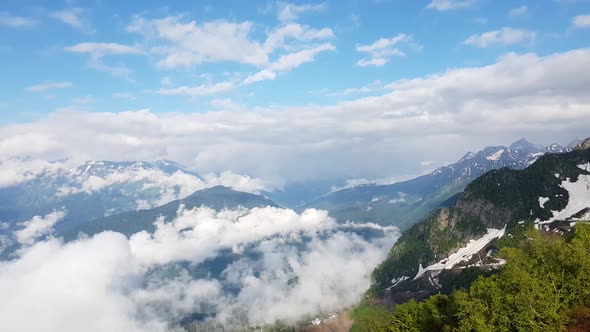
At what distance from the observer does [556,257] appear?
9744cm

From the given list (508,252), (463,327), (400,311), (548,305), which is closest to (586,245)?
(508,252)

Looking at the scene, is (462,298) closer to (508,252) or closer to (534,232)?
(508,252)

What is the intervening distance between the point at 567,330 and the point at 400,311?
216 ft

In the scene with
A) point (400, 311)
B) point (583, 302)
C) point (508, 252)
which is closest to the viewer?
point (583, 302)

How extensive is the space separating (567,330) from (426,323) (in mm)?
50953

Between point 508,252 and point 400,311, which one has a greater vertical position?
point 508,252

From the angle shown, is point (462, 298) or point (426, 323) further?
point (426, 323)

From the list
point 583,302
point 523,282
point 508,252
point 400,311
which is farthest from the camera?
point 400,311

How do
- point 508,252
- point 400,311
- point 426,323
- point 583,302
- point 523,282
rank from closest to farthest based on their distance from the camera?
1. point 523,282
2. point 583,302
3. point 508,252
4. point 426,323
5. point 400,311

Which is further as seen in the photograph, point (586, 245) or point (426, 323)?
point (426, 323)

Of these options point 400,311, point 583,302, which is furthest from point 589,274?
point 400,311

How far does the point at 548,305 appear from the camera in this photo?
85.2 m

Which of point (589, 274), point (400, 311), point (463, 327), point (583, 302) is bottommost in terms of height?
point (400, 311)

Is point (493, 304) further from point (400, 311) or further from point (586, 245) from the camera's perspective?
point (400, 311)
